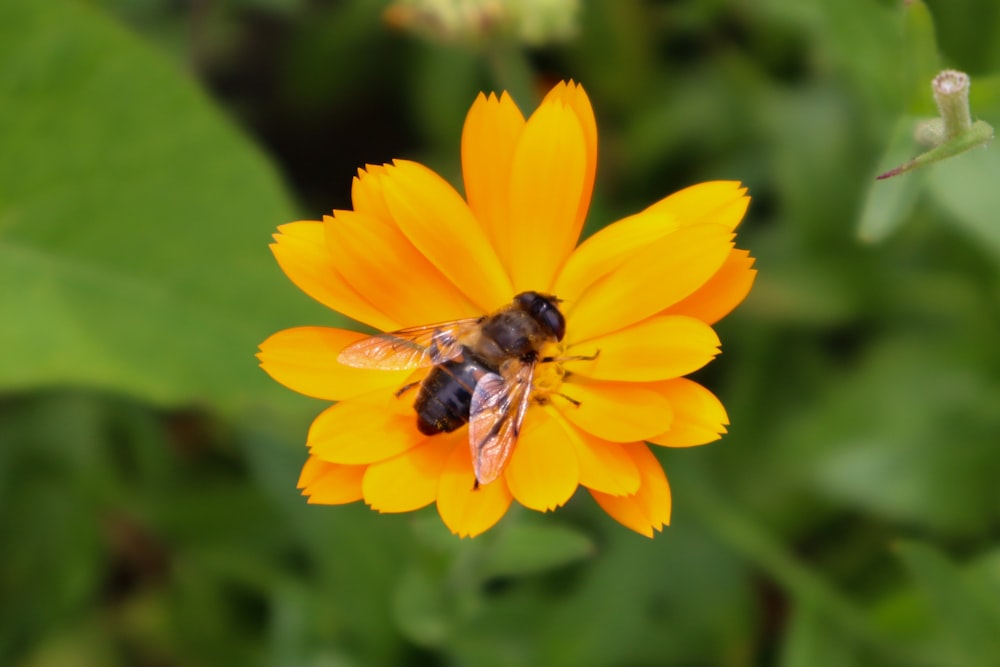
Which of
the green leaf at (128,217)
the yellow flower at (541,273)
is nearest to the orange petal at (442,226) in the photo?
the yellow flower at (541,273)

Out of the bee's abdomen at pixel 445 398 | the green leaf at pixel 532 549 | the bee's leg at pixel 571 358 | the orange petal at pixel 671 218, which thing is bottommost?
the green leaf at pixel 532 549

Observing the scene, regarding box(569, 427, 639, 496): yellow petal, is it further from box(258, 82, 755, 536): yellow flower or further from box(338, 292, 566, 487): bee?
box(338, 292, 566, 487): bee

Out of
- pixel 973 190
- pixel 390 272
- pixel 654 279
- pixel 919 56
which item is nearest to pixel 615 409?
pixel 654 279

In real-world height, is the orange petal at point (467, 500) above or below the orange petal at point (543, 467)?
above

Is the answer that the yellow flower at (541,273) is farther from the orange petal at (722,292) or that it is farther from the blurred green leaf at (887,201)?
the blurred green leaf at (887,201)

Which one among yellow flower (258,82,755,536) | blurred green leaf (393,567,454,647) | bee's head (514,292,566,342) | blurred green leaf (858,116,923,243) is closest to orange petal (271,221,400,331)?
yellow flower (258,82,755,536)
